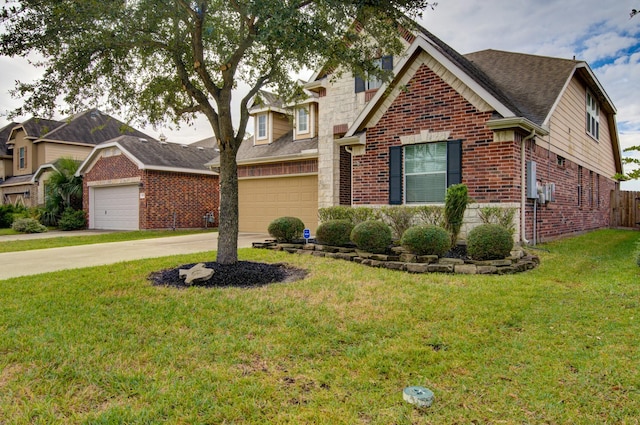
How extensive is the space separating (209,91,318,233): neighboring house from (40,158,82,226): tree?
9102 millimetres

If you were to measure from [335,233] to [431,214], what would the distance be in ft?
7.69

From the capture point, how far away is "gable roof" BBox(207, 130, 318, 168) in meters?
15.8

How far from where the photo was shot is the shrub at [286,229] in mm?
10859

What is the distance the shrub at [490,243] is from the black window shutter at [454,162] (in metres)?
2.80

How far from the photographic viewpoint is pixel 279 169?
16703mm

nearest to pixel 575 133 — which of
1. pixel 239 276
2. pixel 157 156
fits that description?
pixel 239 276

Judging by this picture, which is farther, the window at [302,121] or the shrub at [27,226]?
the shrub at [27,226]

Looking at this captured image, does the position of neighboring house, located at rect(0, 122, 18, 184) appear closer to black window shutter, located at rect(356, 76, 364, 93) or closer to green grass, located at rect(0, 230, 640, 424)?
black window shutter, located at rect(356, 76, 364, 93)

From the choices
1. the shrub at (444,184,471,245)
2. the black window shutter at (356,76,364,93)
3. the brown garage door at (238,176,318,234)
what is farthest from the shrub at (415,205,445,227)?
the black window shutter at (356,76,364,93)

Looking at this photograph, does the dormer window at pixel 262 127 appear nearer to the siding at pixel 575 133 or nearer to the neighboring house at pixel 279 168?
the neighboring house at pixel 279 168

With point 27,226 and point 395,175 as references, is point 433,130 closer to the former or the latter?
point 395,175

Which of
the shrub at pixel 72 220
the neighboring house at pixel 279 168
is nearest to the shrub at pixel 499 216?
the neighboring house at pixel 279 168

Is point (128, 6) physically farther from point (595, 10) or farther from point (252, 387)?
point (595, 10)

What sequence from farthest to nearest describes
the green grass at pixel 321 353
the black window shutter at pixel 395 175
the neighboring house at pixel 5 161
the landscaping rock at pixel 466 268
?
the neighboring house at pixel 5 161, the black window shutter at pixel 395 175, the landscaping rock at pixel 466 268, the green grass at pixel 321 353
